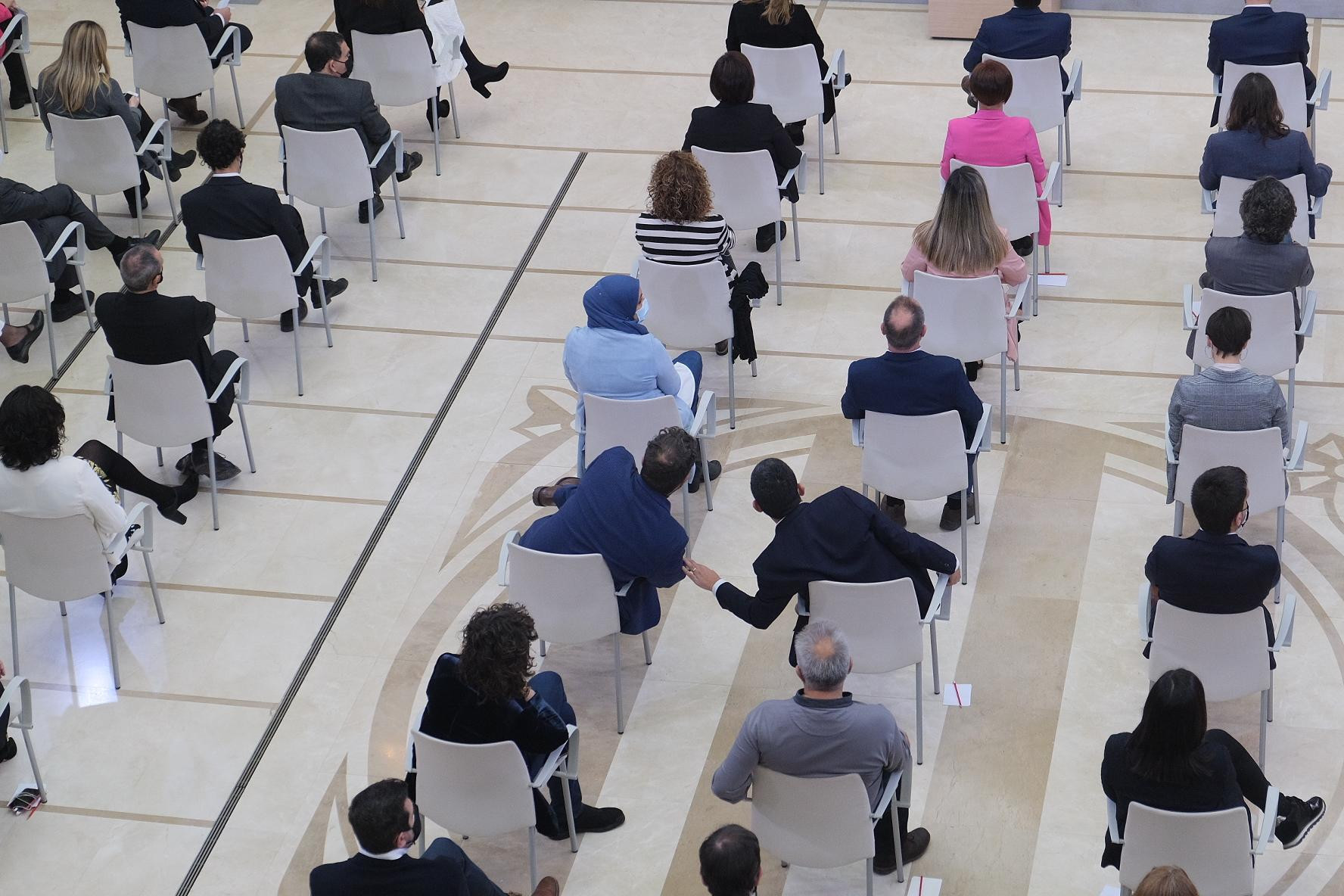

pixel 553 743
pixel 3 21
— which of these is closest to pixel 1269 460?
pixel 553 743

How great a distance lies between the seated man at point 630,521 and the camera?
517cm

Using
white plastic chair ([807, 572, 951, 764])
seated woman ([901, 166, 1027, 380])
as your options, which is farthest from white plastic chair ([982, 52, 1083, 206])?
white plastic chair ([807, 572, 951, 764])

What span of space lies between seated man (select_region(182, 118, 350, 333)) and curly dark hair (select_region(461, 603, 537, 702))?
3108 millimetres

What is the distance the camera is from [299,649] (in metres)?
5.84

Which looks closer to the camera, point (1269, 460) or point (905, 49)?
point (1269, 460)

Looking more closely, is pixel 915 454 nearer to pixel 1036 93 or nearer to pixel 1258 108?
pixel 1258 108

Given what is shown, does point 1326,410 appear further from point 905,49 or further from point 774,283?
point 905,49

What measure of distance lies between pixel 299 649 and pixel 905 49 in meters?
6.00

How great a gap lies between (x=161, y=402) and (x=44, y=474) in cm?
82

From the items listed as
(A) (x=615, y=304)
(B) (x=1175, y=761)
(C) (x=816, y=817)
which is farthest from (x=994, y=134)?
(C) (x=816, y=817)

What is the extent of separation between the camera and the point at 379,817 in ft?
12.9

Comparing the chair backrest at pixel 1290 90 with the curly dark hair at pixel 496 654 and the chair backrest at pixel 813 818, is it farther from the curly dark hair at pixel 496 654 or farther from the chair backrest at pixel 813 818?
the curly dark hair at pixel 496 654

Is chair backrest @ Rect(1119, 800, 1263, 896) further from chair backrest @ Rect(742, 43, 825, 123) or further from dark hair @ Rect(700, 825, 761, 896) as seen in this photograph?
chair backrest @ Rect(742, 43, 825, 123)

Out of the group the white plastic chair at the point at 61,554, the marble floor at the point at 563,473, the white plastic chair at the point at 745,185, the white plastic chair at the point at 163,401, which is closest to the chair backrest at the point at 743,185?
the white plastic chair at the point at 745,185
